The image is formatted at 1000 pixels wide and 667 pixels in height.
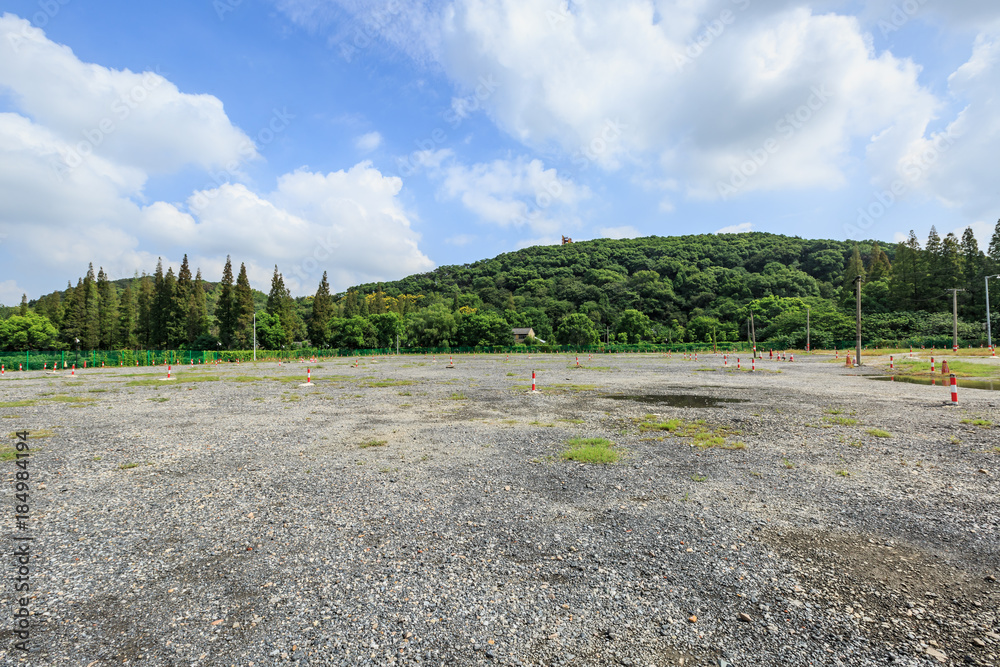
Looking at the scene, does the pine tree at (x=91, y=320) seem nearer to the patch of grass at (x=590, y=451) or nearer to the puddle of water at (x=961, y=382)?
the patch of grass at (x=590, y=451)

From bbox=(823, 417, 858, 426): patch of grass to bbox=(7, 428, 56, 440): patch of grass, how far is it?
674 inches

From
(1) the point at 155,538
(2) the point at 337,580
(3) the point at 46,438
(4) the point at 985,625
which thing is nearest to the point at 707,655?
(4) the point at 985,625

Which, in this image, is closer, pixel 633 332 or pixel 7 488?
pixel 7 488

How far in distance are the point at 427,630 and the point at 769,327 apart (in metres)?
99.5

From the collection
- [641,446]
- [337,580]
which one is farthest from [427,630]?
[641,446]

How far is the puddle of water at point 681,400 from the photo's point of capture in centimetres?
1390

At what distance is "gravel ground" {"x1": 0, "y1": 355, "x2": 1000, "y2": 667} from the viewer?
3.03 meters

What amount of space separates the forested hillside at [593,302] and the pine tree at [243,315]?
176 mm

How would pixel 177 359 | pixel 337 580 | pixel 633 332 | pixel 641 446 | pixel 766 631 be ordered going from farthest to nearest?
pixel 633 332, pixel 177 359, pixel 641 446, pixel 337 580, pixel 766 631

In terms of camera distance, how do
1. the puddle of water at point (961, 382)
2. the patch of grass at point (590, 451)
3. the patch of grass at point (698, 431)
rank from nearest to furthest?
1. the patch of grass at point (590, 451)
2. the patch of grass at point (698, 431)
3. the puddle of water at point (961, 382)

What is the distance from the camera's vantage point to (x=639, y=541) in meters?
4.48

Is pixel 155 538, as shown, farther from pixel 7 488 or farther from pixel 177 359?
pixel 177 359

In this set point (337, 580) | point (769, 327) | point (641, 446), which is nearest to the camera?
point (337, 580)

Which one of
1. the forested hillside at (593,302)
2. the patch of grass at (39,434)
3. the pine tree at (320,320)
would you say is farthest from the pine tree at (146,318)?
the patch of grass at (39,434)
